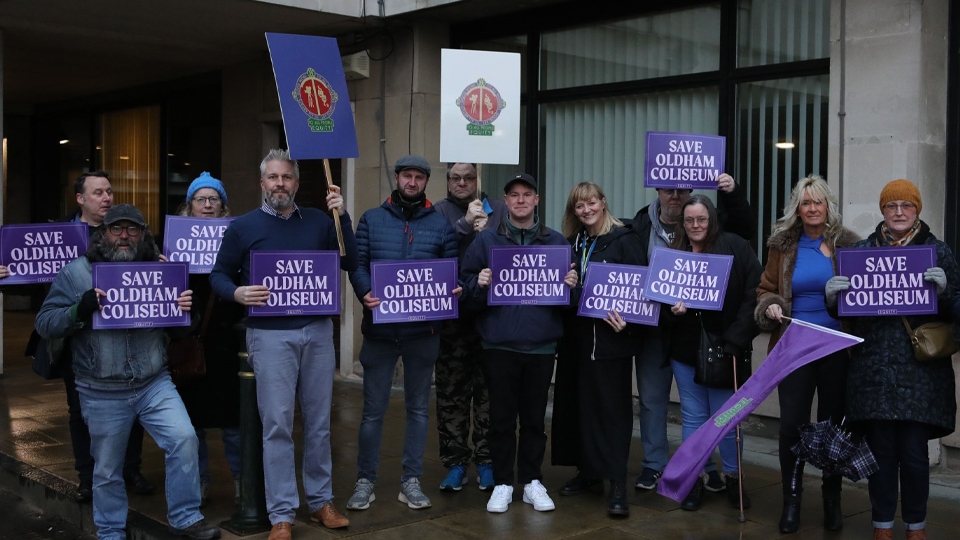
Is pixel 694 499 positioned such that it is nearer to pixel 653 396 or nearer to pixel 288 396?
pixel 653 396

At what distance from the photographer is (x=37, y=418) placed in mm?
8672

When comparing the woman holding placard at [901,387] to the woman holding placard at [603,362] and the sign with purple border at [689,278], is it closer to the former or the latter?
the sign with purple border at [689,278]

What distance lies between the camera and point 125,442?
5281mm

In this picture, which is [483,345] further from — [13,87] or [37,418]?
[13,87]

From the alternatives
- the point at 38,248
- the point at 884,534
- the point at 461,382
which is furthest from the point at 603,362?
the point at 38,248

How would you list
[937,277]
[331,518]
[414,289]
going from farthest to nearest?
[414,289]
[331,518]
[937,277]

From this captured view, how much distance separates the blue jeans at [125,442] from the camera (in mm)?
5184

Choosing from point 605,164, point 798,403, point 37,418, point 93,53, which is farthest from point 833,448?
point 93,53

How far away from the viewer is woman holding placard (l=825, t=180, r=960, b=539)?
5.04 metres

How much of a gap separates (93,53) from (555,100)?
6458 millimetres

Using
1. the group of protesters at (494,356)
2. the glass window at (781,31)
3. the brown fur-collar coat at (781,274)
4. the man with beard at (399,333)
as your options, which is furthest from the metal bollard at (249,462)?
the glass window at (781,31)

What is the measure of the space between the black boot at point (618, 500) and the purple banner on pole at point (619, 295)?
3.13 feet

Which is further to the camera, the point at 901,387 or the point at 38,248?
the point at 38,248

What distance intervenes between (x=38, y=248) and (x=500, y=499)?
126 inches
